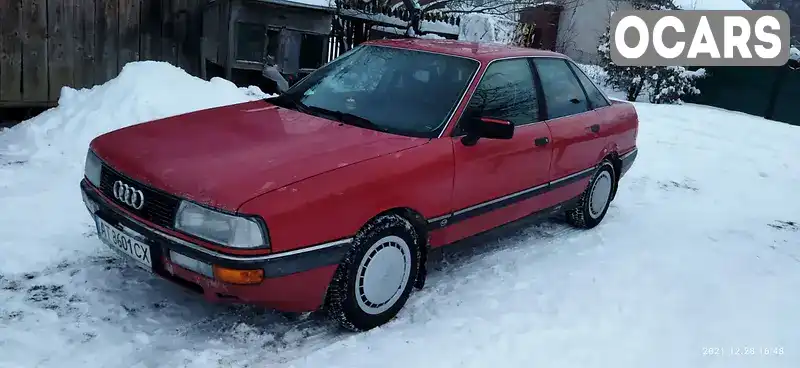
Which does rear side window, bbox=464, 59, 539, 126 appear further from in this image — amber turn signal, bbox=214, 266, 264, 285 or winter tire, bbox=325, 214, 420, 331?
amber turn signal, bbox=214, 266, 264, 285

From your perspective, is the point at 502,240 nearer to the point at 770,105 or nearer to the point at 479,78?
the point at 479,78

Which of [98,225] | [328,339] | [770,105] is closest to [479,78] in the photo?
[328,339]

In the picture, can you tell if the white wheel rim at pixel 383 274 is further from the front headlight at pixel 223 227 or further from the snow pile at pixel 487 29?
the snow pile at pixel 487 29

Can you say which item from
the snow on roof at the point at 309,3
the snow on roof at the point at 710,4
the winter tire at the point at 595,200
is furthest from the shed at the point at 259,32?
the snow on roof at the point at 710,4

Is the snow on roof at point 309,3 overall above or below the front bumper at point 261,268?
above

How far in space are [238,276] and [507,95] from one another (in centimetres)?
236

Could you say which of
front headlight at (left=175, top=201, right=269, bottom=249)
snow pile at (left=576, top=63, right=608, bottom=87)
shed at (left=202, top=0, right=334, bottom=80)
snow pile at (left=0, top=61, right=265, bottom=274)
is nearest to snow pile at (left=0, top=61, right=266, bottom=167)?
snow pile at (left=0, top=61, right=265, bottom=274)

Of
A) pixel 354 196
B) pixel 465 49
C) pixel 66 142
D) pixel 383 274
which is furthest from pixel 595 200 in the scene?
pixel 66 142

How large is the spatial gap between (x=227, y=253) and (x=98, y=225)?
3.51 feet

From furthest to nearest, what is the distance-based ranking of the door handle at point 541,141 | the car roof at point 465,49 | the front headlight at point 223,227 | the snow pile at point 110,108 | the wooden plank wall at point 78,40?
the wooden plank wall at point 78,40
the snow pile at point 110,108
the door handle at point 541,141
the car roof at point 465,49
the front headlight at point 223,227

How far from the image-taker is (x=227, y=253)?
3012mm

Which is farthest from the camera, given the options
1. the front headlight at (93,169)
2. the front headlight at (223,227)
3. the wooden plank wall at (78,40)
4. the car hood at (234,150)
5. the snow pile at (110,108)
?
the wooden plank wall at (78,40)

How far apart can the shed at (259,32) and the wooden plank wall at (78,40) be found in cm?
44

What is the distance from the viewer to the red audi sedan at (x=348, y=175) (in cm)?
308
